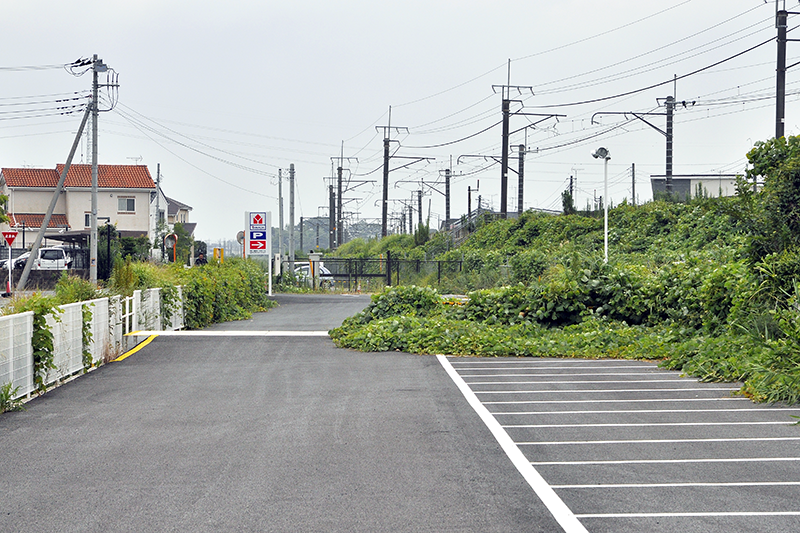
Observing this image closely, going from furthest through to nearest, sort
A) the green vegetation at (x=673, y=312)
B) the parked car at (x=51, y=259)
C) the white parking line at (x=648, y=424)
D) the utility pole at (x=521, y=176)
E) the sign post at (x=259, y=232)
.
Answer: the utility pole at (x=521, y=176) < the parked car at (x=51, y=259) < the sign post at (x=259, y=232) < the green vegetation at (x=673, y=312) < the white parking line at (x=648, y=424)

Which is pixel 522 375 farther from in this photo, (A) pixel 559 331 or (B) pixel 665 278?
(B) pixel 665 278

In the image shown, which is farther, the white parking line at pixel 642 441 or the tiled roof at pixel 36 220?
the tiled roof at pixel 36 220

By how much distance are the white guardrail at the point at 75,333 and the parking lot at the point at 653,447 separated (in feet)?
18.6

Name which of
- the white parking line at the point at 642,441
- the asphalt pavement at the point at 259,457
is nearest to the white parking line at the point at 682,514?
the asphalt pavement at the point at 259,457

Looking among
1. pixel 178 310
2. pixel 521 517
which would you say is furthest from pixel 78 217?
pixel 521 517

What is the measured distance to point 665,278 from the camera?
51.3ft

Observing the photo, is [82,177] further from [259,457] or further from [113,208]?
[259,457]

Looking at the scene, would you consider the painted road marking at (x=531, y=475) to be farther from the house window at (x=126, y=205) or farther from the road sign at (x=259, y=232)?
the house window at (x=126, y=205)

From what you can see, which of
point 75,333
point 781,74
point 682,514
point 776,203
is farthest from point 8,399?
point 781,74

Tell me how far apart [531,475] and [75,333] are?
832cm

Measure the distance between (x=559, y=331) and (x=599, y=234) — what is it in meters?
25.8

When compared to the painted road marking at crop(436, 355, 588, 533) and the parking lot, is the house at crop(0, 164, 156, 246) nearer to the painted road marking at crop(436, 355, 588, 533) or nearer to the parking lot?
the parking lot

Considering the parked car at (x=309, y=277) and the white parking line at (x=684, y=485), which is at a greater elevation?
the parked car at (x=309, y=277)

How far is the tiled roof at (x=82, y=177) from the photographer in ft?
225
